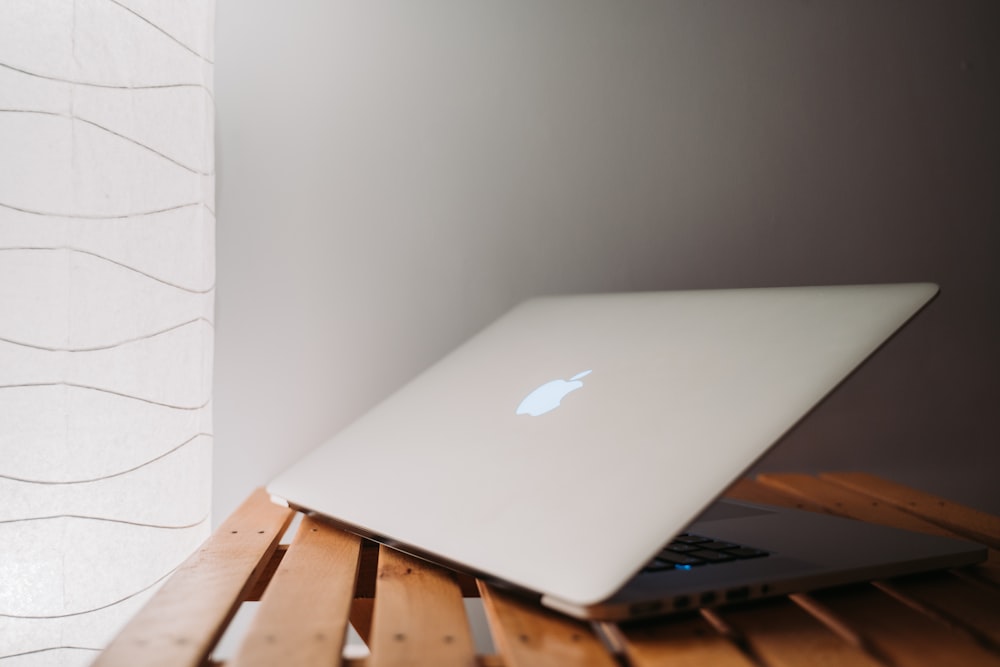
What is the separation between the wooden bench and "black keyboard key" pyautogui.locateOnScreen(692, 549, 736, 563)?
0.14 ft

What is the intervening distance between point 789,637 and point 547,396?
287 mm

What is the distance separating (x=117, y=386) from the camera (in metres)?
0.97

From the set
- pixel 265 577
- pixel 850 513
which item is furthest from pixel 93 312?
pixel 850 513

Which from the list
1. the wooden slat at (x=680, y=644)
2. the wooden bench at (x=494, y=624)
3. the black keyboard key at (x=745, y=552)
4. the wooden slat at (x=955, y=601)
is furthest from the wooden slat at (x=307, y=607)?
the wooden slat at (x=955, y=601)

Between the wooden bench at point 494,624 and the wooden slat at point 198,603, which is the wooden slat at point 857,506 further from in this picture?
the wooden slat at point 198,603

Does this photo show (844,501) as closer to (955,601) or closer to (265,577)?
(955,601)

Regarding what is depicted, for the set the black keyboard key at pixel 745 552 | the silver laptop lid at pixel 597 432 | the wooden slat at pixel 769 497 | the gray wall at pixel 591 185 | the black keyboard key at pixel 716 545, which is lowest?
the black keyboard key at pixel 745 552

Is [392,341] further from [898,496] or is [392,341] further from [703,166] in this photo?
[898,496]

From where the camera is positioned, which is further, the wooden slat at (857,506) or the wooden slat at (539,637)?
the wooden slat at (857,506)

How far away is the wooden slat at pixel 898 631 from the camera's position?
1.53 ft

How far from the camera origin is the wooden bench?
46 centimetres

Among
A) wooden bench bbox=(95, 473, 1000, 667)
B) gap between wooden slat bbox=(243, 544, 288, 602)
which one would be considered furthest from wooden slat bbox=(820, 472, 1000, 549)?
gap between wooden slat bbox=(243, 544, 288, 602)

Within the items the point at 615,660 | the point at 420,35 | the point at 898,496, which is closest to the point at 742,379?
the point at 615,660

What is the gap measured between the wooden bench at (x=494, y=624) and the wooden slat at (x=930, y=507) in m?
0.12
